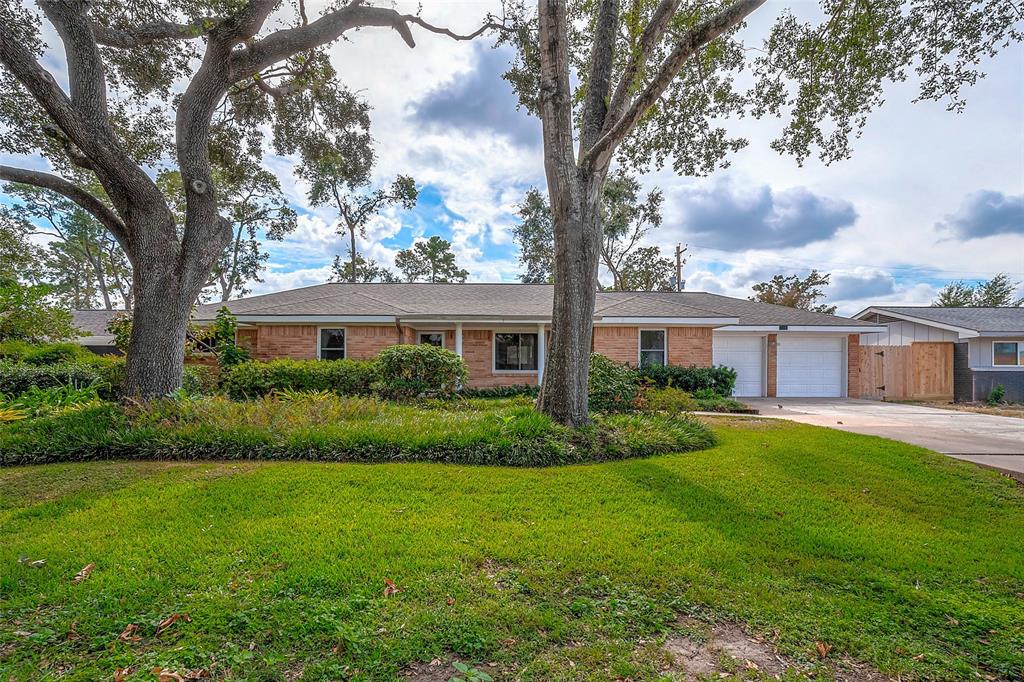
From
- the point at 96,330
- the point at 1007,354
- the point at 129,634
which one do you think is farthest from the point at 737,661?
the point at 96,330

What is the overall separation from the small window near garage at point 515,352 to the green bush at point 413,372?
403 cm

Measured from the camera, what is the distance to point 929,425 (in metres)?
9.13

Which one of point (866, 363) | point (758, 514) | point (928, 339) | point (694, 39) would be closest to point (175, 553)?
point (758, 514)

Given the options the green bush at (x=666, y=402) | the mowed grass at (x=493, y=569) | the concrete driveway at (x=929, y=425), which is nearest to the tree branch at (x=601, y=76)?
the green bush at (x=666, y=402)

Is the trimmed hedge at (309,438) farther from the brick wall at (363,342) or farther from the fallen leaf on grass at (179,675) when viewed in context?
the brick wall at (363,342)

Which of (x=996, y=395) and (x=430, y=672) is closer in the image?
(x=430, y=672)

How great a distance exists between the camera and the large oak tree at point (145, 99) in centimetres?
699

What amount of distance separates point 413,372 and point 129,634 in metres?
7.70

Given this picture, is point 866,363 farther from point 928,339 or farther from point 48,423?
point 48,423

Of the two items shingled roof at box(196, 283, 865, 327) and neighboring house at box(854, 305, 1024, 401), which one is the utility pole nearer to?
shingled roof at box(196, 283, 865, 327)

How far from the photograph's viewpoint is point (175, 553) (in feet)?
10.5

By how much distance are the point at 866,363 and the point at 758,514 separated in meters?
15.6

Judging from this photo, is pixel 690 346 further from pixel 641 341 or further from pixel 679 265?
pixel 679 265

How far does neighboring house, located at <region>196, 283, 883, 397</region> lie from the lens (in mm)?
12781
